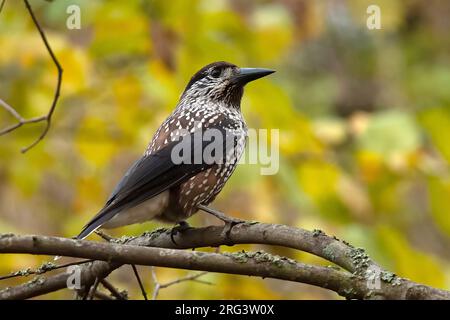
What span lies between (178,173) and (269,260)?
1548 mm

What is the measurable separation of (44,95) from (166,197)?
2.33 metres

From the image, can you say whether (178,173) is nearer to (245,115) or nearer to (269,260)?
(269,260)

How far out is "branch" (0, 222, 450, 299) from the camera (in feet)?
9.98

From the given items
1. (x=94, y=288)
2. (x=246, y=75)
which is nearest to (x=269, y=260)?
(x=94, y=288)

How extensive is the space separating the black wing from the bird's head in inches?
27.5

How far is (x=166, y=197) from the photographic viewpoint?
472cm

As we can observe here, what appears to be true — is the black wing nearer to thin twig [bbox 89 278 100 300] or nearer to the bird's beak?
thin twig [bbox 89 278 100 300]

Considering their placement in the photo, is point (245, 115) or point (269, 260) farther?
point (245, 115)

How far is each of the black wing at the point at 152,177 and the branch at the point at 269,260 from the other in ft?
2.90

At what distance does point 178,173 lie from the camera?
4.73 metres

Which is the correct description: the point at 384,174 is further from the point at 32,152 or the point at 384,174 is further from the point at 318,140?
the point at 32,152

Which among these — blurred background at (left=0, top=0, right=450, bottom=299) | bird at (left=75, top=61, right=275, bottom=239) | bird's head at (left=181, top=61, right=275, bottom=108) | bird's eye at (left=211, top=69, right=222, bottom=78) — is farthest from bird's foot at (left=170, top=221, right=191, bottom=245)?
bird's eye at (left=211, top=69, right=222, bottom=78)
